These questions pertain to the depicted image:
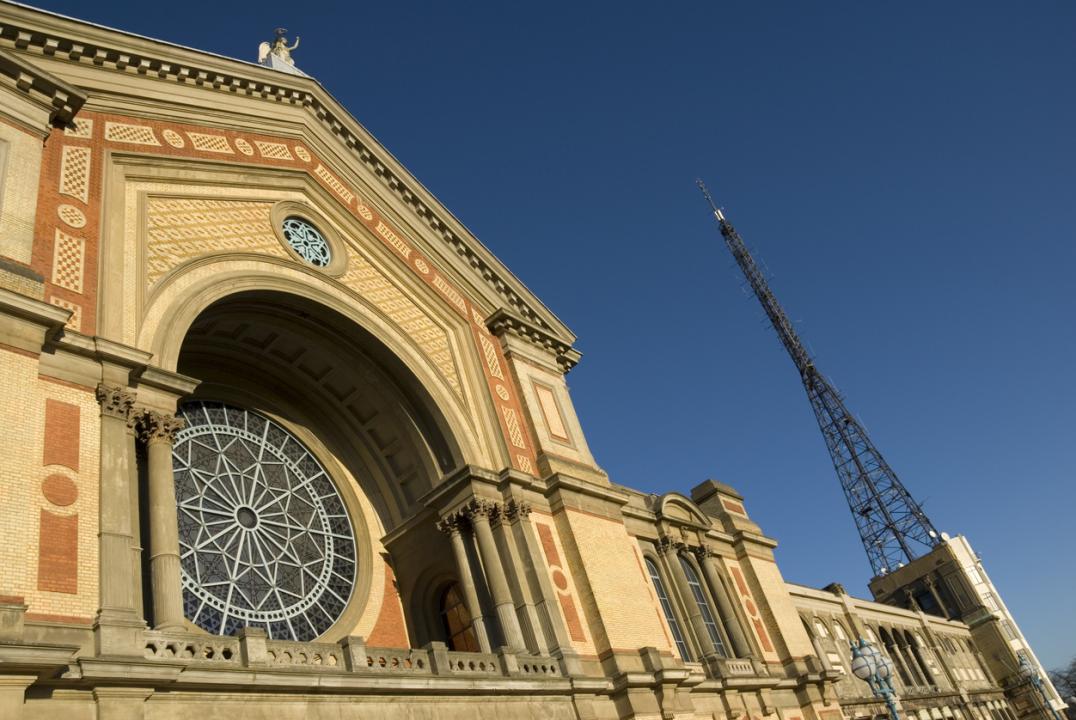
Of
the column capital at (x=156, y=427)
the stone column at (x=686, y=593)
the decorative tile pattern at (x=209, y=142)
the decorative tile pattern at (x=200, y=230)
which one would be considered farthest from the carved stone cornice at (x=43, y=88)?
the stone column at (x=686, y=593)

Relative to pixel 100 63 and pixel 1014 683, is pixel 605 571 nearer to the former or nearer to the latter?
pixel 100 63

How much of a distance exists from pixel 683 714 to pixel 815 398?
2246 inches

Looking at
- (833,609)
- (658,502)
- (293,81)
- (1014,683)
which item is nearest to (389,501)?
(658,502)

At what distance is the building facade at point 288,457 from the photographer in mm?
12031

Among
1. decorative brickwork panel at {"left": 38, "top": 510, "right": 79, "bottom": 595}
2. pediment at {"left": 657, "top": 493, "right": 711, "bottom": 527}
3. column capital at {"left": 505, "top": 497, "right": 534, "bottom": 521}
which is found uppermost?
pediment at {"left": 657, "top": 493, "right": 711, "bottom": 527}

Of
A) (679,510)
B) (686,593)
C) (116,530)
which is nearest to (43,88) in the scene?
(116,530)

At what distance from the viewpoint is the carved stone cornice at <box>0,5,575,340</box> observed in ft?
53.8

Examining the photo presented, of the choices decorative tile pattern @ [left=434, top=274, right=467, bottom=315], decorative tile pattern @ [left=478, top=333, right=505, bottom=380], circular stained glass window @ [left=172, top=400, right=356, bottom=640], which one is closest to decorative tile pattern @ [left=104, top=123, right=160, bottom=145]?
circular stained glass window @ [left=172, top=400, right=356, bottom=640]

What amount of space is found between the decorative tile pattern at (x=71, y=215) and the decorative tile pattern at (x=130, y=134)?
2.41 metres

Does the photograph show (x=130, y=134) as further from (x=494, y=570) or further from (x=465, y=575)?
(x=494, y=570)

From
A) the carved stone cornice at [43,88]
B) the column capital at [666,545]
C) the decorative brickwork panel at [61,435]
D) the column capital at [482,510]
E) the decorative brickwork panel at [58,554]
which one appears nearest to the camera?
the decorative brickwork panel at [58,554]

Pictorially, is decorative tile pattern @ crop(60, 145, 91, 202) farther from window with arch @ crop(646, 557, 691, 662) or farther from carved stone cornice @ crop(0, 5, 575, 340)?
window with arch @ crop(646, 557, 691, 662)

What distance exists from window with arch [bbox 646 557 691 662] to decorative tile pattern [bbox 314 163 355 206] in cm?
1343

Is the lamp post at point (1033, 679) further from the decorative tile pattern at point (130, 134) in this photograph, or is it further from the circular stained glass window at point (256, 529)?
the decorative tile pattern at point (130, 134)
